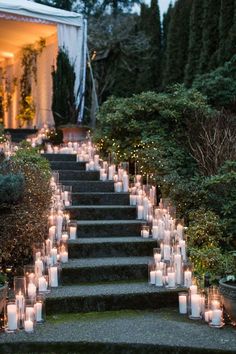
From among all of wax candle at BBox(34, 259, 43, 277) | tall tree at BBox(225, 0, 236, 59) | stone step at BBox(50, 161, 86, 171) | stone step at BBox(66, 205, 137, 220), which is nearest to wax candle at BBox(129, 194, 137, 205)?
stone step at BBox(66, 205, 137, 220)

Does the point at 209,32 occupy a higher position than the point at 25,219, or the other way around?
the point at 209,32

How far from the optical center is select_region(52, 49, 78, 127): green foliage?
39.2 feet

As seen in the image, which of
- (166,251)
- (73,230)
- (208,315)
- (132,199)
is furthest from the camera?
(132,199)

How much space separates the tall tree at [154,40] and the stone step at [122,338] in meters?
15.4

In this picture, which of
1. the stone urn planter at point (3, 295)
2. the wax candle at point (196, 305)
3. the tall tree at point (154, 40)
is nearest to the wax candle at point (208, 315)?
the wax candle at point (196, 305)

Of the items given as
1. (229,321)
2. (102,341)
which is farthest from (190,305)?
(102,341)

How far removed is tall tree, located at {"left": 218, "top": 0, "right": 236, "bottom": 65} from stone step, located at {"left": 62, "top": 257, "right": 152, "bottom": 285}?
30.0ft

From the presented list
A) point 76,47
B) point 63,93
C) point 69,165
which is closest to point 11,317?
point 69,165

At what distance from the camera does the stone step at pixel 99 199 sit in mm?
7449

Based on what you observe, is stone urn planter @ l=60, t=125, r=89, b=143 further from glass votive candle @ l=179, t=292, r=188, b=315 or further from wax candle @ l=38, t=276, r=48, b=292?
glass votive candle @ l=179, t=292, r=188, b=315

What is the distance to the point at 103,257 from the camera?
243 inches

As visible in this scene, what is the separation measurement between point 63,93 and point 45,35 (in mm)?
2560

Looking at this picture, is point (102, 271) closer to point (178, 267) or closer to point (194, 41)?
point (178, 267)

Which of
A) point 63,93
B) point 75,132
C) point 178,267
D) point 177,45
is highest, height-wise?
point 177,45
